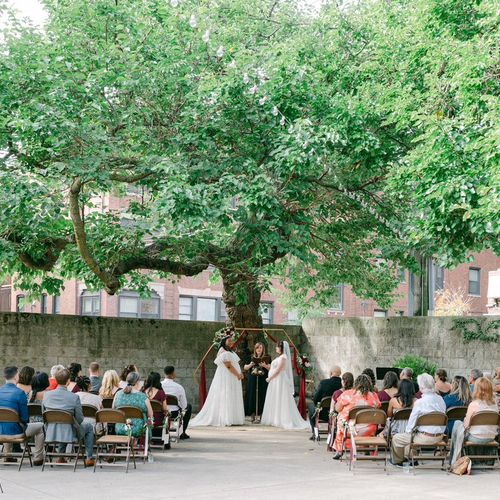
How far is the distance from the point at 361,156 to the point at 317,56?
2.41 m

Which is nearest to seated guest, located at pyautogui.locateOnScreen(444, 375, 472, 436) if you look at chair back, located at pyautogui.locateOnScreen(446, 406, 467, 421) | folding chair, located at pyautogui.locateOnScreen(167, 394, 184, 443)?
chair back, located at pyautogui.locateOnScreen(446, 406, 467, 421)

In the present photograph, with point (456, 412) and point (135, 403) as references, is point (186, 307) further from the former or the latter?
point (456, 412)

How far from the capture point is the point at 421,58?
1506 centimetres

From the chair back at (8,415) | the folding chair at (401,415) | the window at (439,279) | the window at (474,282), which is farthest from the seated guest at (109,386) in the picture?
A: the window at (474,282)

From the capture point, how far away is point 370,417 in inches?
500

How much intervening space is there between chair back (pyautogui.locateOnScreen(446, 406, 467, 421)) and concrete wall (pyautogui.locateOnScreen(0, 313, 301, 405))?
10722 millimetres

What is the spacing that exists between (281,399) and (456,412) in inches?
279

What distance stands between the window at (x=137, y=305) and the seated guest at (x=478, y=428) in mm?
27423

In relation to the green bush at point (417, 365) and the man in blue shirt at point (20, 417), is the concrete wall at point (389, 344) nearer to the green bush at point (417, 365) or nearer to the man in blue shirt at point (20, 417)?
the green bush at point (417, 365)

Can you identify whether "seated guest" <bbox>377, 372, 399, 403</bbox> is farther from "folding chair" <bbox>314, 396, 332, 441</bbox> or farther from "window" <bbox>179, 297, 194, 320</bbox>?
"window" <bbox>179, 297, 194, 320</bbox>

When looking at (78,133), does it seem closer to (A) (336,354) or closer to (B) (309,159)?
(B) (309,159)

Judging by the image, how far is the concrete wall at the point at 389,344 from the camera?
68.3 ft

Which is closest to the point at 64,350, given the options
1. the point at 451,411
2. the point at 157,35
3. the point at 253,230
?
the point at 253,230

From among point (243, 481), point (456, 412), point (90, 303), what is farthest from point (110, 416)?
point (90, 303)
